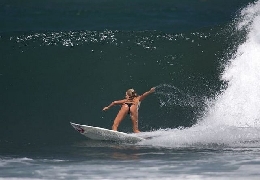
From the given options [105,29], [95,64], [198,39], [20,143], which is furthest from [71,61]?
[20,143]

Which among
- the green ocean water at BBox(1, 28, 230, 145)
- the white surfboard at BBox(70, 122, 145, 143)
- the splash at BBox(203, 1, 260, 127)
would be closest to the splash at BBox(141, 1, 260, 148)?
the splash at BBox(203, 1, 260, 127)

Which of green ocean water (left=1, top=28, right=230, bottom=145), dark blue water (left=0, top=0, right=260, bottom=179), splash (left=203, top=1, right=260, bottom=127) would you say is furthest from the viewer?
green ocean water (left=1, top=28, right=230, bottom=145)

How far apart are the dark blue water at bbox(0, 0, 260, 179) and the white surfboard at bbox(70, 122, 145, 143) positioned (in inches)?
10.5

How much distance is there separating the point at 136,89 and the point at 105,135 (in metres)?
13.3

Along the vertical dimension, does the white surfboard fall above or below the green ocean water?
below

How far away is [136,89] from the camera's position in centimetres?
3098

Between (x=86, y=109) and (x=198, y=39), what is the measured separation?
12.8 meters

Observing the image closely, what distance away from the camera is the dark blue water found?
44.7ft

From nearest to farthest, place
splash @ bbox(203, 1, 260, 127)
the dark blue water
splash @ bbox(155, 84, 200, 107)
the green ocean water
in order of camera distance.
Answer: the dark blue water < splash @ bbox(203, 1, 260, 127) < the green ocean water < splash @ bbox(155, 84, 200, 107)

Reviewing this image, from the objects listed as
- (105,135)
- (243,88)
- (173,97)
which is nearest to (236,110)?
(243,88)

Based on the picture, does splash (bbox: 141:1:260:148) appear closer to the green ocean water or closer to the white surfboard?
the white surfboard

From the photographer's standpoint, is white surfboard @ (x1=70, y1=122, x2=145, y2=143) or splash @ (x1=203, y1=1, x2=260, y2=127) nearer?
white surfboard @ (x1=70, y1=122, x2=145, y2=143)

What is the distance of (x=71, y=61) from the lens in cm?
3647

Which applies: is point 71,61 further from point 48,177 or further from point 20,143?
point 48,177
